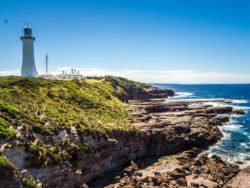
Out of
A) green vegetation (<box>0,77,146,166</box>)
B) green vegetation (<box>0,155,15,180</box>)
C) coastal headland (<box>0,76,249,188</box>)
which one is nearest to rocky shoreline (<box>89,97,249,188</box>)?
coastal headland (<box>0,76,249,188</box>)

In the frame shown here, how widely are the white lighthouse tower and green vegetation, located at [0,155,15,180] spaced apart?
5170 cm

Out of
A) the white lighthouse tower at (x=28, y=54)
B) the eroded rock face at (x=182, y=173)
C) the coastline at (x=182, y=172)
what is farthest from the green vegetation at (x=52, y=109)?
the white lighthouse tower at (x=28, y=54)

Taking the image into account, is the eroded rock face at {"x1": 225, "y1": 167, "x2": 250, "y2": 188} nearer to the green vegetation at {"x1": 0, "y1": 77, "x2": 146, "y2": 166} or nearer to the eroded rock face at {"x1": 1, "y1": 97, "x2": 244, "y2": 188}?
the eroded rock face at {"x1": 1, "y1": 97, "x2": 244, "y2": 188}

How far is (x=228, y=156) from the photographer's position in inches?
1951

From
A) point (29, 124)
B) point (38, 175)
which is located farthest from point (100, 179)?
point (29, 124)

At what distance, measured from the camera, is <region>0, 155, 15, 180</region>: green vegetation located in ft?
92.2

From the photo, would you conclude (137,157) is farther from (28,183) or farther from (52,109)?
(28,183)

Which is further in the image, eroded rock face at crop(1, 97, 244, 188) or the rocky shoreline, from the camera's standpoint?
the rocky shoreline

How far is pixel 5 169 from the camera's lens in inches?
1117

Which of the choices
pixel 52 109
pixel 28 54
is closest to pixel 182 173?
pixel 52 109

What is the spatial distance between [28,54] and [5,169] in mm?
52947

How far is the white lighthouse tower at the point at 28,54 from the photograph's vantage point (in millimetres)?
74625

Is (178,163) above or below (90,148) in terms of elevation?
below

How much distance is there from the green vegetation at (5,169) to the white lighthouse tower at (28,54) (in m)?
51.7
